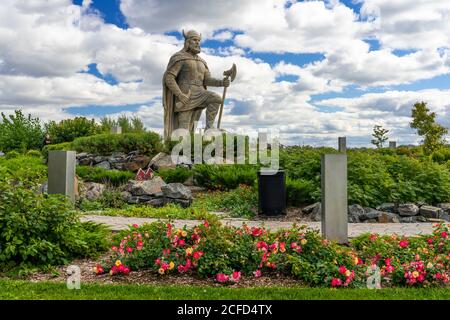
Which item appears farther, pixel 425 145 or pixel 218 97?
pixel 425 145

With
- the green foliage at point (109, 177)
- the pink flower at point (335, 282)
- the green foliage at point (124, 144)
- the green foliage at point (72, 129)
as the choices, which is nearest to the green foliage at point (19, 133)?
the green foliage at point (72, 129)

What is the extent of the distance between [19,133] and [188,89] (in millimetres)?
15932

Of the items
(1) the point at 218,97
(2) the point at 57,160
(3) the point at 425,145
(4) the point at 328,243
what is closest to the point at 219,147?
(1) the point at 218,97

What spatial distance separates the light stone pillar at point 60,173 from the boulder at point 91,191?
3.53 meters

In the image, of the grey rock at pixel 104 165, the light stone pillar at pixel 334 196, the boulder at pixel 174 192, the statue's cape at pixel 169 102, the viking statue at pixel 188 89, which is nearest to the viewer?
the light stone pillar at pixel 334 196

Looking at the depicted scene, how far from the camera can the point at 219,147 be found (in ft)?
48.6

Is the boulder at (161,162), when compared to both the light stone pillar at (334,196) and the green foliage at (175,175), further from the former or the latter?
the light stone pillar at (334,196)

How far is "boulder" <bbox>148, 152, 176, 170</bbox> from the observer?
1454 centimetres

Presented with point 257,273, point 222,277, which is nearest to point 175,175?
point 257,273

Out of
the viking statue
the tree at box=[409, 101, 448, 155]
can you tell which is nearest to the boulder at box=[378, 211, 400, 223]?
the viking statue

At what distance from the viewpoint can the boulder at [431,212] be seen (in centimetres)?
891

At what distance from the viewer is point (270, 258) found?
4.77 m
